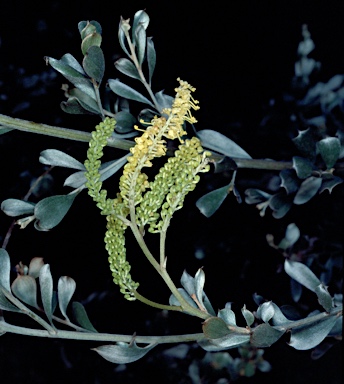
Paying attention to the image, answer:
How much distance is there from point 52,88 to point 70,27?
88 millimetres

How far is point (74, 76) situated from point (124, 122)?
0.30 ft

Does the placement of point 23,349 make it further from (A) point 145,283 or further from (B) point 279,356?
(B) point 279,356

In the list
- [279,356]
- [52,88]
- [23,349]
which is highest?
[52,88]

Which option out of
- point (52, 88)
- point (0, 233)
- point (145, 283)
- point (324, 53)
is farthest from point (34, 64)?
point (324, 53)

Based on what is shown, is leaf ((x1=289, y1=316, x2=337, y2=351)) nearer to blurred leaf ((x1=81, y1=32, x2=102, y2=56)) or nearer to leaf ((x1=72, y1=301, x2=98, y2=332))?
leaf ((x1=72, y1=301, x2=98, y2=332))

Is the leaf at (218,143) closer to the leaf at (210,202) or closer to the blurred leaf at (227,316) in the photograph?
the leaf at (210,202)

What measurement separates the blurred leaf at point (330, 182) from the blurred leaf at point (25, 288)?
1.08ft

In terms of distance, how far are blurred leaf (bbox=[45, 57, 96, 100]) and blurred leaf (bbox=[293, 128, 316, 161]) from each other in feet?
0.78

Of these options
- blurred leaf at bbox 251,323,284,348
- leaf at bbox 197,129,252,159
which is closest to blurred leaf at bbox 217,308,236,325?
blurred leaf at bbox 251,323,284,348

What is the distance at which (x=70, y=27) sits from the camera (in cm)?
80

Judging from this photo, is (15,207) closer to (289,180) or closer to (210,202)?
(210,202)

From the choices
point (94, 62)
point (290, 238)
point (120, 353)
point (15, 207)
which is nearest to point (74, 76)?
point (94, 62)

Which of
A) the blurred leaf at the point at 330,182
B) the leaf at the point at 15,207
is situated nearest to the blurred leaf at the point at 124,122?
the leaf at the point at 15,207

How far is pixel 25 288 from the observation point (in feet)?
1.67
